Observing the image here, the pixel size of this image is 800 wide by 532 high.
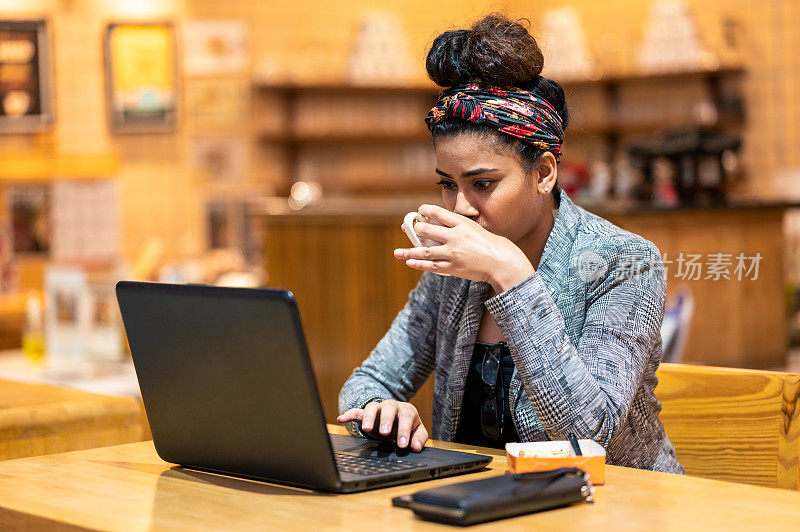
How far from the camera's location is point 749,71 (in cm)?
762

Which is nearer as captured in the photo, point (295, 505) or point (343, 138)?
point (295, 505)

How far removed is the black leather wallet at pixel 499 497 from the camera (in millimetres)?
1128

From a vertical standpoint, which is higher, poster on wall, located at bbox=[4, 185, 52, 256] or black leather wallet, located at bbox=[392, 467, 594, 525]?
poster on wall, located at bbox=[4, 185, 52, 256]

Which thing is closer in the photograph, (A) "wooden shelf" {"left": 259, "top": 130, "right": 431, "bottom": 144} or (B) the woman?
(B) the woman

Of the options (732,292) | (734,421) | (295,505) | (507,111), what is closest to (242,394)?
(295,505)

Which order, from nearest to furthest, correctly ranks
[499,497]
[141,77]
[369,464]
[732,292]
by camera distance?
[499,497], [369,464], [732,292], [141,77]

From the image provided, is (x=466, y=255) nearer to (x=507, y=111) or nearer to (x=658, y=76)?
(x=507, y=111)

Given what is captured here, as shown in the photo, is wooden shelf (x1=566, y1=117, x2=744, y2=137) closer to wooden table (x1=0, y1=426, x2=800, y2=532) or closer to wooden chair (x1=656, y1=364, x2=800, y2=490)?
wooden chair (x1=656, y1=364, x2=800, y2=490)

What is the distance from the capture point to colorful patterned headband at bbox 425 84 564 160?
1718 millimetres

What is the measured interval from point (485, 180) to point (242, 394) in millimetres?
579

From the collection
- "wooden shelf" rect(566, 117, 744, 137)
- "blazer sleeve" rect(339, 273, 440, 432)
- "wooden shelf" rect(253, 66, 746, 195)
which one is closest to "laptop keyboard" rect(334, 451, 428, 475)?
"blazer sleeve" rect(339, 273, 440, 432)

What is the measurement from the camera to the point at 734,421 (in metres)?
1.78

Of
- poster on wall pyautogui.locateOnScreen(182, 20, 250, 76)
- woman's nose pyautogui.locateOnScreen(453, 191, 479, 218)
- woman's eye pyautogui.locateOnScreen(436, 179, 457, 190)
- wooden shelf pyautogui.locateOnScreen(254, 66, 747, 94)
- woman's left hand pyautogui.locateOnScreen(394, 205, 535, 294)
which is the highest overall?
poster on wall pyautogui.locateOnScreen(182, 20, 250, 76)

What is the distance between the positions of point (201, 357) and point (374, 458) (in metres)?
0.29
